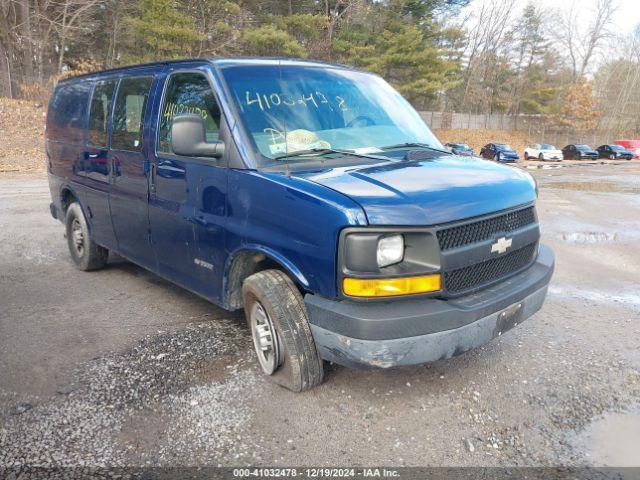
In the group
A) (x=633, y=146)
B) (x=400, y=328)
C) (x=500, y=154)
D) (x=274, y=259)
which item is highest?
(x=274, y=259)

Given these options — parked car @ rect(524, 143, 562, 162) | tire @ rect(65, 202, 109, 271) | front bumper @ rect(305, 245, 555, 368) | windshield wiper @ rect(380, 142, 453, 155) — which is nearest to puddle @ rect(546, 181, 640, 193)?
windshield wiper @ rect(380, 142, 453, 155)

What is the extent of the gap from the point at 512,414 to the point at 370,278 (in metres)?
1.25

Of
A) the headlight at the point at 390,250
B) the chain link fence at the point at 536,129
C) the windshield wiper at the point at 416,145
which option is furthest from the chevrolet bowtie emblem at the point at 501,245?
the chain link fence at the point at 536,129

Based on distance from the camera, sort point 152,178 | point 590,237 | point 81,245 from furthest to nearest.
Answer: point 590,237
point 81,245
point 152,178

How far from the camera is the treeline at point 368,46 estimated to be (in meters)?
25.9

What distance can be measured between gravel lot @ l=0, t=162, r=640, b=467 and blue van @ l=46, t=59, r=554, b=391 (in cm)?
41

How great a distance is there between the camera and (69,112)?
220 inches

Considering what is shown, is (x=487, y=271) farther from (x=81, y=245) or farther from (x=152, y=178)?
(x=81, y=245)

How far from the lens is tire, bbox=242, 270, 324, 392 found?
2.92 meters

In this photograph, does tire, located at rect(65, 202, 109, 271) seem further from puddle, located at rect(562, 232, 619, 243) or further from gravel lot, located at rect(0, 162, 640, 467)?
puddle, located at rect(562, 232, 619, 243)

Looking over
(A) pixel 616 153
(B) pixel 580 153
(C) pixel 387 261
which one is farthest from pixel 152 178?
(A) pixel 616 153

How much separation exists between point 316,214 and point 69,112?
164 inches

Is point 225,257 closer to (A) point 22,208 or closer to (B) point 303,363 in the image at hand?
(B) point 303,363

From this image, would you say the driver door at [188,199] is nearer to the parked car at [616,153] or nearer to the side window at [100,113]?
the side window at [100,113]
